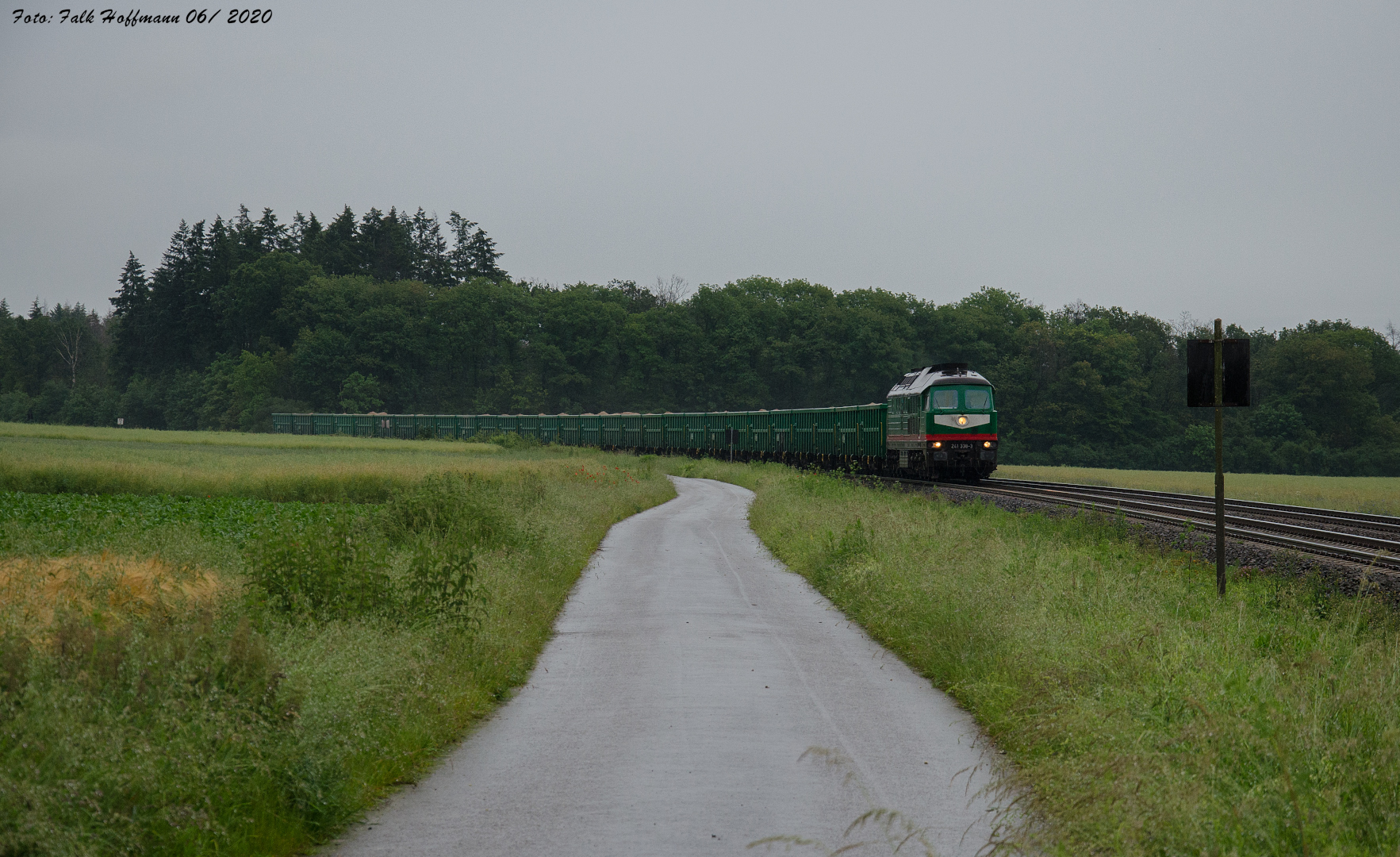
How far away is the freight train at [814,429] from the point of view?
32188 millimetres

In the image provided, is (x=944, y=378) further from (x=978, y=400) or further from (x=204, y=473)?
(x=204, y=473)

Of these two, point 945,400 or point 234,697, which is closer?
point 234,697

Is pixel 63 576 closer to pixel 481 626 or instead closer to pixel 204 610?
pixel 204 610

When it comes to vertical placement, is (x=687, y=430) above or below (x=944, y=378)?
below

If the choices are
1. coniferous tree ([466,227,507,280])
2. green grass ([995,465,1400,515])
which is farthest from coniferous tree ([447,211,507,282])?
green grass ([995,465,1400,515])

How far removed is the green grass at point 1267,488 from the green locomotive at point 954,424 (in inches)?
260

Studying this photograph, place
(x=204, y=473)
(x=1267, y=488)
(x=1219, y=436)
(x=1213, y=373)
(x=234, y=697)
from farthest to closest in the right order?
(x=1267, y=488) → (x=204, y=473) → (x=1219, y=436) → (x=1213, y=373) → (x=234, y=697)

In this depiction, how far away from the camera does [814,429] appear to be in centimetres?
4788

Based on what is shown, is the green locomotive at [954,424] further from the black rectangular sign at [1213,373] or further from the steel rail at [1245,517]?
the black rectangular sign at [1213,373]

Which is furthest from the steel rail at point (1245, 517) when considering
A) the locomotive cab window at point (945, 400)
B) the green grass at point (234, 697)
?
the green grass at point (234, 697)

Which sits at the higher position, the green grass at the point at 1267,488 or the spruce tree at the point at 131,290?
the spruce tree at the point at 131,290

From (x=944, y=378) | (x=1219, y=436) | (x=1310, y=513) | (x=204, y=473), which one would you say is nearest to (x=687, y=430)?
(x=944, y=378)

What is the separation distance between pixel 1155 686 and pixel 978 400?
85.2 ft

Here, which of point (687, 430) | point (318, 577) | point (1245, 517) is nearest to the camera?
point (318, 577)
